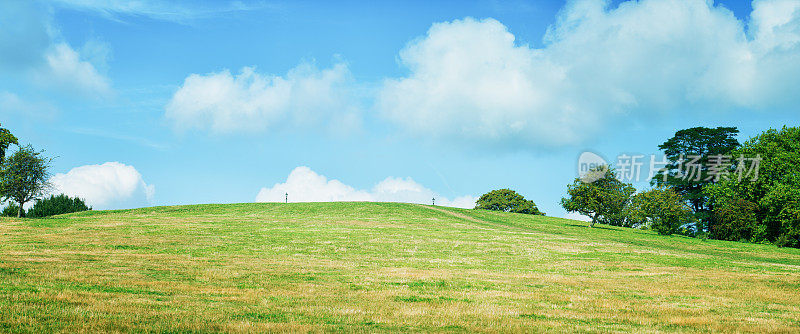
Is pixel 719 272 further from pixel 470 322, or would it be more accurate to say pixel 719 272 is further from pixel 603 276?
pixel 470 322

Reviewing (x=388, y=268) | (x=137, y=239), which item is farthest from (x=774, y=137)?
(x=137, y=239)

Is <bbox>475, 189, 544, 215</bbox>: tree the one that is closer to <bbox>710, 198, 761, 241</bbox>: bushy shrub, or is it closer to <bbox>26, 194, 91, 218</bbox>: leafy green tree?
<bbox>710, 198, 761, 241</bbox>: bushy shrub

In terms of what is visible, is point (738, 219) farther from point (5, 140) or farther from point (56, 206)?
point (56, 206)

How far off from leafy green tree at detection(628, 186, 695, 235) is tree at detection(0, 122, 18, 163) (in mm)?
89570

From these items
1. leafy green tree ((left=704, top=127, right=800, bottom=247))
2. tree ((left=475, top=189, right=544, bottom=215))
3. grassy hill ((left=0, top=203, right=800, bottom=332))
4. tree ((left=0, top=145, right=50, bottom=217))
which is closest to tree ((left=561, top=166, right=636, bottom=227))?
leafy green tree ((left=704, top=127, right=800, bottom=247))

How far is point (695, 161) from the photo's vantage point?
9119cm

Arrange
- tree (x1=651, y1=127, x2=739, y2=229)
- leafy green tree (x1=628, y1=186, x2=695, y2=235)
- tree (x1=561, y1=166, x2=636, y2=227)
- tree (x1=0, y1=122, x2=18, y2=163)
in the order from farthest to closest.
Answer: tree (x1=651, y1=127, x2=739, y2=229), tree (x1=561, y1=166, x2=636, y2=227), leafy green tree (x1=628, y1=186, x2=695, y2=235), tree (x1=0, y1=122, x2=18, y2=163)

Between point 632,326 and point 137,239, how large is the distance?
136 ft

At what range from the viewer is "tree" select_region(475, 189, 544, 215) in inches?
5546

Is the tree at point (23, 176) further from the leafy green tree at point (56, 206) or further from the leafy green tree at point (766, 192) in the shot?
the leafy green tree at point (766, 192)

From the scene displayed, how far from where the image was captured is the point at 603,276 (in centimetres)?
3022

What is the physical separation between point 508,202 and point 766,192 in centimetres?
7084

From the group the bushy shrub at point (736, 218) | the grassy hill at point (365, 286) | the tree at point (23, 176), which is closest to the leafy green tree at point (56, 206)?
the tree at point (23, 176)

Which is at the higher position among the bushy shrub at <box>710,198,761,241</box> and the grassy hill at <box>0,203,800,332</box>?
the bushy shrub at <box>710,198,761,241</box>
